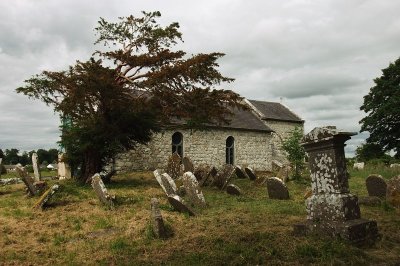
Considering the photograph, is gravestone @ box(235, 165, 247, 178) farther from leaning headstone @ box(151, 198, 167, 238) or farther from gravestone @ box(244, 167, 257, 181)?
leaning headstone @ box(151, 198, 167, 238)

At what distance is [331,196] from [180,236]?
9.41 feet

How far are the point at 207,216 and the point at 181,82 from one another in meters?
9.40

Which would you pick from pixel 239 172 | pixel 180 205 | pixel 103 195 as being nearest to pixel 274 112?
pixel 239 172

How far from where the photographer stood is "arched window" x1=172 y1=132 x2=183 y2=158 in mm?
25328

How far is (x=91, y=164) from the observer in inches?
637

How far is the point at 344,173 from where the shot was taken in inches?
260

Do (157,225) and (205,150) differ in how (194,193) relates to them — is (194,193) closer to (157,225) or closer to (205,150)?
(157,225)

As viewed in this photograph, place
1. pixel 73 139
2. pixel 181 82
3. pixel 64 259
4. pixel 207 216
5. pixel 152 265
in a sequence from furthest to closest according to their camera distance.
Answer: pixel 181 82, pixel 73 139, pixel 207 216, pixel 64 259, pixel 152 265

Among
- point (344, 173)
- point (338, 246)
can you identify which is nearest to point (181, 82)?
point (344, 173)

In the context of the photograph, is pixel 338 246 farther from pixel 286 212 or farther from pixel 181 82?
pixel 181 82

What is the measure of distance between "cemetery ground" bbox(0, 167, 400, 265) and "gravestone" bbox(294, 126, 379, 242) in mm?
260

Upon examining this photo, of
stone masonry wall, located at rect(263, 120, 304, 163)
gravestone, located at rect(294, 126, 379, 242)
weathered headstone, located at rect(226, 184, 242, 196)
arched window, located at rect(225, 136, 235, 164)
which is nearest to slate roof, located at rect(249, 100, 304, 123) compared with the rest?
stone masonry wall, located at rect(263, 120, 304, 163)

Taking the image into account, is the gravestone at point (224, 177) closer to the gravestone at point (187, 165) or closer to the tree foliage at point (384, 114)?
the gravestone at point (187, 165)

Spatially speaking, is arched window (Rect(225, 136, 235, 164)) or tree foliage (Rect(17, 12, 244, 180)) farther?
arched window (Rect(225, 136, 235, 164))
